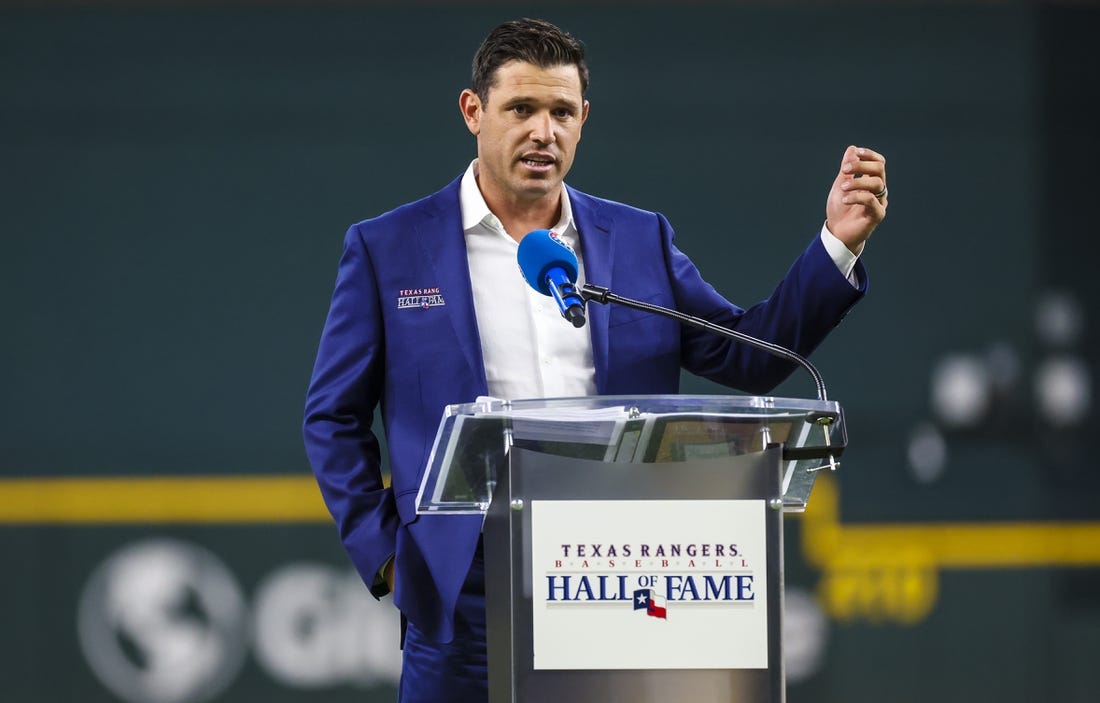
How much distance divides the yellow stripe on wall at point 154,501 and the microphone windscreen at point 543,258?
3.39 metres

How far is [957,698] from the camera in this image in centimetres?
512

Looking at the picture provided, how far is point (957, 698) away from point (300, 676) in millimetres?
2157

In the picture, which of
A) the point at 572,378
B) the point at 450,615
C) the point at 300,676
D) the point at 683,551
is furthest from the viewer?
the point at 300,676

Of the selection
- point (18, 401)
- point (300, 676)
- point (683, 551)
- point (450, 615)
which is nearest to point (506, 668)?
point (683, 551)

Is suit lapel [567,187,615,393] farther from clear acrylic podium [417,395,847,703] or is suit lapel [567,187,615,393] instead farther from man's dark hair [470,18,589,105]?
clear acrylic podium [417,395,847,703]

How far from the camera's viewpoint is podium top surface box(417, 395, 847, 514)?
5.57ft

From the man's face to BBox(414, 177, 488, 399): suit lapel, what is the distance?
11 centimetres

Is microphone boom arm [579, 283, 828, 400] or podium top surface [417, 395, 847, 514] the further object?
microphone boom arm [579, 283, 828, 400]

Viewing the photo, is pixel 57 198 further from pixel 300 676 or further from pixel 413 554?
pixel 413 554

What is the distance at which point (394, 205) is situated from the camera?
5.32 metres

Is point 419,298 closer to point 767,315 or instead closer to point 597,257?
point 597,257

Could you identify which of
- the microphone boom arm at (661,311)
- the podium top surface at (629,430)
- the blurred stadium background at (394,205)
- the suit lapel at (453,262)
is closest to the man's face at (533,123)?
the suit lapel at (453,262)

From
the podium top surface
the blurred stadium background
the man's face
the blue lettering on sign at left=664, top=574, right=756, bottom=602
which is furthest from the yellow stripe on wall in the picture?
the blue lettering on sign at left=664, top=574, right=756, bottom=602

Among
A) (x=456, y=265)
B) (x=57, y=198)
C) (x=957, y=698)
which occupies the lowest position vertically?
(x=957, y=698)
